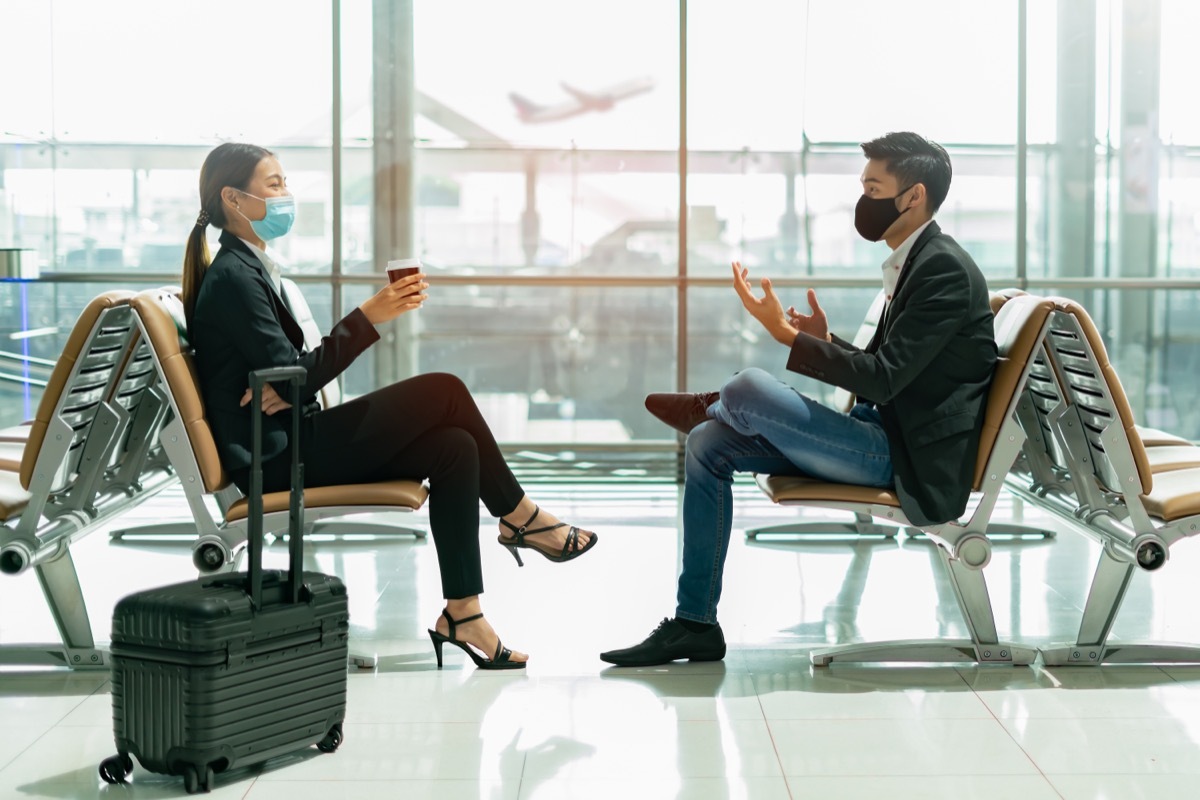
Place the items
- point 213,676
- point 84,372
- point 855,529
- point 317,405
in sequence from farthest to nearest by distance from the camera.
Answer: point 855,529 → point 317,405 → point 84,372 → point 213,676

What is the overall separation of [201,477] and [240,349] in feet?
0.91

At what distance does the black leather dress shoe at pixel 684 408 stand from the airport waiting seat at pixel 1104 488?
2.47 ft

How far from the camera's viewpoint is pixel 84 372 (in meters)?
2.72

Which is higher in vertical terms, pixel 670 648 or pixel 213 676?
pixel 213 676

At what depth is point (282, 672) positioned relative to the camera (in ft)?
7.32

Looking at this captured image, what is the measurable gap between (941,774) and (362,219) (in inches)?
176

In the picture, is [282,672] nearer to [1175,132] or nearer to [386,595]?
[386,595]

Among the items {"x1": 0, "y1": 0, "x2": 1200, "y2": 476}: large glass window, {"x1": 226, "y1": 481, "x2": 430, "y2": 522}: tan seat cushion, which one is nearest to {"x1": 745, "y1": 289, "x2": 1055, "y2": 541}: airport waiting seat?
{"x1": 0, "y1": 0, "x2": 1200, "y2": 476}: large glass window

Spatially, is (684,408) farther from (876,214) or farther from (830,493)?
(876,214)

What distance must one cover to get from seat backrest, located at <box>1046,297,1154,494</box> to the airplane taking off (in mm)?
3716

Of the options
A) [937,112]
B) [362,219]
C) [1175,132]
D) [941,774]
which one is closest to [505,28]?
[362,219]

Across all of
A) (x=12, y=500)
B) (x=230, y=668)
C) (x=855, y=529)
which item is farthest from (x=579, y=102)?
(x=230, y=668)

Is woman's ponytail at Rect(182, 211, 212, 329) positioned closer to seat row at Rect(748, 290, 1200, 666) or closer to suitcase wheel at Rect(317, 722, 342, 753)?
suitcase wheel at Rect(317, 722, 342, 753)

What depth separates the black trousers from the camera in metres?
2.85
